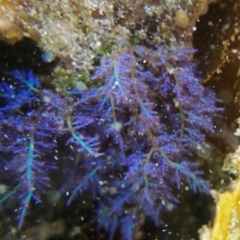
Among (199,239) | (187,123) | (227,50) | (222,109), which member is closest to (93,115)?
(187,123)

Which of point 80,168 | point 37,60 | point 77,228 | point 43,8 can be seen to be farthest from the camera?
point 77,228

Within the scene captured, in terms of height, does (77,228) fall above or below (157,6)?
below

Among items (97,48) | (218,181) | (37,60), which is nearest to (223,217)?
(218,181)

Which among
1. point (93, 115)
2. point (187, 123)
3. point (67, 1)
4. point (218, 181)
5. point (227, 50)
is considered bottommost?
point (218, 181)

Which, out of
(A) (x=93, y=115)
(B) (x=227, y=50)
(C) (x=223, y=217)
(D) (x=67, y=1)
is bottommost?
(C) (x=223, y=217)

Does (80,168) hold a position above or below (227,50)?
below

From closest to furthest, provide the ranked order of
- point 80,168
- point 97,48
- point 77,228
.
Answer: point 97,48, point 80,168, point 77,228

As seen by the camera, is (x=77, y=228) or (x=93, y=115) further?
(x=77, y=228)

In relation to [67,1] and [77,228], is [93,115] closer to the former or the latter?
[67,1]

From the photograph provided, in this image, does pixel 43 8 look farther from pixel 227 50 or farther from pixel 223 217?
pixel 223 217
